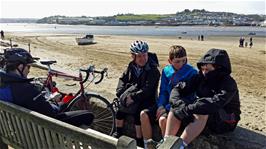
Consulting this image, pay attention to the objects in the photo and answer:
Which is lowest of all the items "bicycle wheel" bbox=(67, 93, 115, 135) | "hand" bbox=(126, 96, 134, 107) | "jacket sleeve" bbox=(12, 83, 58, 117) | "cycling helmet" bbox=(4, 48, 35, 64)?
"bicycle wheel" bbox=(67, 93, 115, 135)

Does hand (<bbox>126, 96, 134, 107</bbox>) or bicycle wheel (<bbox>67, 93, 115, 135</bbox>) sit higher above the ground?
hand (<bbox>126, 96, 134, 107</bbox>)

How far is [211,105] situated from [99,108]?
7.34ft

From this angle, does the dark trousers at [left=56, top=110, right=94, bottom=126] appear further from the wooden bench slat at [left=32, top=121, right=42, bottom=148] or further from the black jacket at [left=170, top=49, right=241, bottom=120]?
the black jacket at [left=170, top=49, right=241, bottom=120]

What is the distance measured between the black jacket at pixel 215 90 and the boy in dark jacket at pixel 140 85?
50cm

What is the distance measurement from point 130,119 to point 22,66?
169 centimetres

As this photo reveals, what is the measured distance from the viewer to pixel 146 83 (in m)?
4.31

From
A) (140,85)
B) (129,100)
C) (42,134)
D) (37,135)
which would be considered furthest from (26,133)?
(140,85)

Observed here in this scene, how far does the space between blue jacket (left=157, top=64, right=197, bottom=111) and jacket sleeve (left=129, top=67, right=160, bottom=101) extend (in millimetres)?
107

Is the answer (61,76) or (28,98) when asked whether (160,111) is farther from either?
(61,76)

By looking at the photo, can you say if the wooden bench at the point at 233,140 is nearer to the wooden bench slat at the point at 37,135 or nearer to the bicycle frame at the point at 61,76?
the wooden bench slat at the point at 37,135

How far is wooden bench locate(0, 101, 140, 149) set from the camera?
91.7 inches

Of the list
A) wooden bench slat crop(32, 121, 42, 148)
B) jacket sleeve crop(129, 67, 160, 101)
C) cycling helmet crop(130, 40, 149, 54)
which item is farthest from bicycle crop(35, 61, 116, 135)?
wooden bench slat crop(32, 121, 42, 148)

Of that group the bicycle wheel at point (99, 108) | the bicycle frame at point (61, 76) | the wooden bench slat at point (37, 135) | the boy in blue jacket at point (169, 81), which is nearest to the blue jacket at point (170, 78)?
the boy in blue jacket at point (169, 81)

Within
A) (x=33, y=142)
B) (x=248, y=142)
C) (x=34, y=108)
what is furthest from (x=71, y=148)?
(x=248, y=142)
